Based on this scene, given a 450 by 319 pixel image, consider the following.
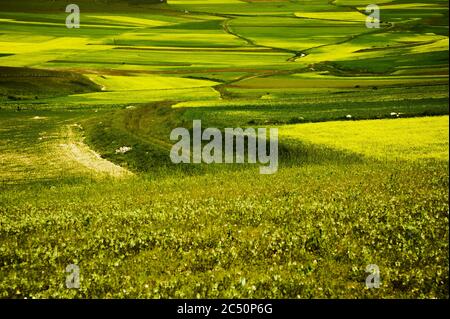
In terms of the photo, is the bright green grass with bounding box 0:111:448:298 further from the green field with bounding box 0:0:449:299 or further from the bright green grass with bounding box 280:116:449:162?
the bright green grass with bounding box 280:116:449:162

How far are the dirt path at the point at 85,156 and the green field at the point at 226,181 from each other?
16 cm

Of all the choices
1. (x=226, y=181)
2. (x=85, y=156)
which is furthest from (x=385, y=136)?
(x=85, y=156)

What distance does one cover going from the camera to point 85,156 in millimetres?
42125

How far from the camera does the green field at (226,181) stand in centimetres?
1314

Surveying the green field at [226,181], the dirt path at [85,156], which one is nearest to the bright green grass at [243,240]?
the green field at [226,181]

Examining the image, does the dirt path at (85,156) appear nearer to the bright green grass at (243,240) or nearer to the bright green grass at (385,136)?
the bright green grass at (243,240)

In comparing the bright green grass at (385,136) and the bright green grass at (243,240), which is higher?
the bright green grass at (243,240)

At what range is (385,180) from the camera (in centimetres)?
2362

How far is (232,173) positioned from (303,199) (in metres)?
12.7

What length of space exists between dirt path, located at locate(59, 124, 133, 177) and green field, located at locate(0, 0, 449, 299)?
0.16m

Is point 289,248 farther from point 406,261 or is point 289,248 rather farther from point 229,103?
point 229,103

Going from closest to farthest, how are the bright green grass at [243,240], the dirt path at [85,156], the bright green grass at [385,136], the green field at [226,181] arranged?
the bright green grass at [243,240] < the green field at [226,181] < the bright green grass at [385,136] < the dirt path at [85,156]
